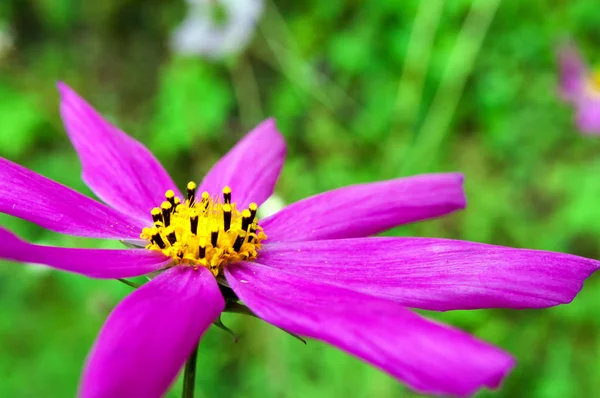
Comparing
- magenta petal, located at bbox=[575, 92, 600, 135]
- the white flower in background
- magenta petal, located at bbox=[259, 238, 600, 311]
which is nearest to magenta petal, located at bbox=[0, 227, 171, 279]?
magenta petal, located at bbox=[259, 238, 600, 311]

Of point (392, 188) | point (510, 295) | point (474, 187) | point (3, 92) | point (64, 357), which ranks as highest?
point (3, 92)

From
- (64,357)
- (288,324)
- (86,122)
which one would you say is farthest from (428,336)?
(64,357)

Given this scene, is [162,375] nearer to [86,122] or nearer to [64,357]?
[86,122]

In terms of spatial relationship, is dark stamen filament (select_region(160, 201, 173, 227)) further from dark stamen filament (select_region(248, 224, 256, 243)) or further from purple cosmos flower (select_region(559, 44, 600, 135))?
purple cosmos flower (select_region(559, 44, 600, 135))

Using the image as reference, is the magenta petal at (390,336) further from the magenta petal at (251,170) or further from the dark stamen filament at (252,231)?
the magenta petal at (251,170)

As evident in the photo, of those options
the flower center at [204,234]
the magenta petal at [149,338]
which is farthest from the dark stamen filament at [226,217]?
the magenta petal at [149,338]

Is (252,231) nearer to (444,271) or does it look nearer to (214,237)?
(214,237)

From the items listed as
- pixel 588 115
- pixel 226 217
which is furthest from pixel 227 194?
pixel 588 115
